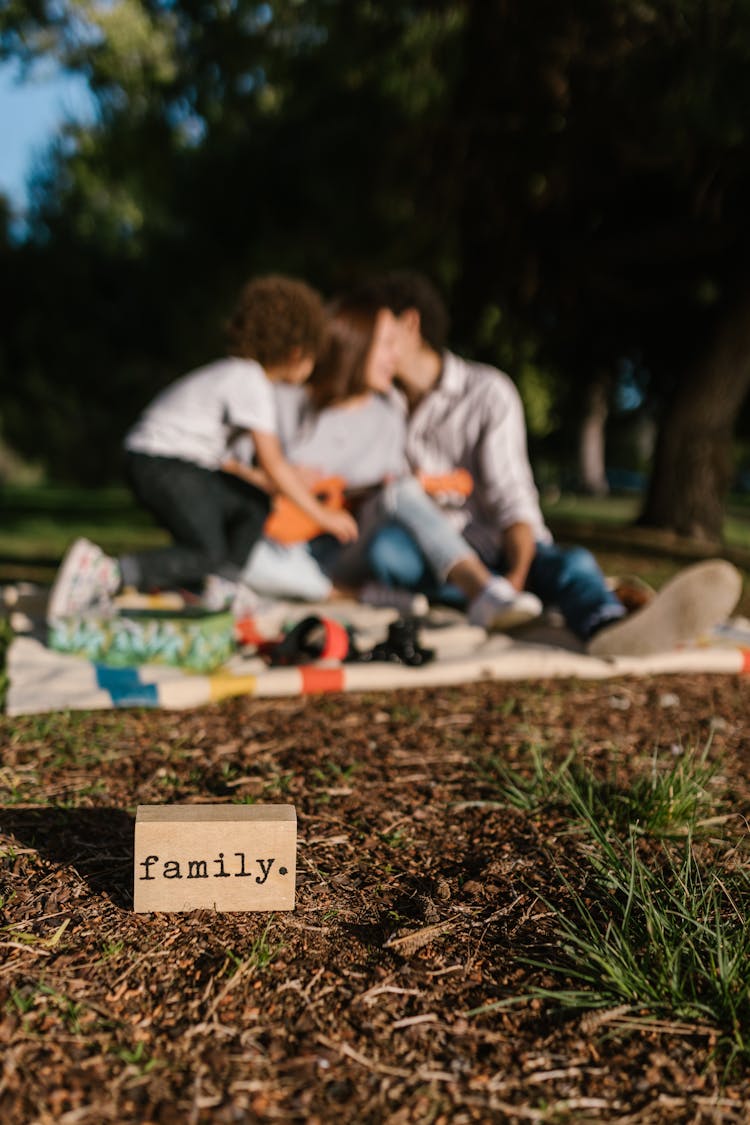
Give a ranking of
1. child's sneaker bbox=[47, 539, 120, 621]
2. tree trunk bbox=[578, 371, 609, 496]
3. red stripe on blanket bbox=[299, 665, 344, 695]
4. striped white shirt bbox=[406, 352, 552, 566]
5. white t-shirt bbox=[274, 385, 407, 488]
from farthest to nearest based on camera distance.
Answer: tree trunk bbox=[578, 371, 609, 496] < white t-shirt bbox=[274, 385, 407, 488] < striped white shirt bbox=[406, 352, 552, 566] < child's sneaker bbox=[47, 539, 120, 621] < red stripe on blanket bbox=[299, 665, 344, 695]

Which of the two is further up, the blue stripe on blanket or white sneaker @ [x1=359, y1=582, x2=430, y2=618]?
white sneaker @ [x1=359, y1=582, x2=430, y2=618]

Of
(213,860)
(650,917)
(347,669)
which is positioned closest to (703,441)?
(347,669)

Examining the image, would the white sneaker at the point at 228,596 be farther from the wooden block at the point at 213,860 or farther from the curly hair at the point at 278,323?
the wooden block at the point at 213,860

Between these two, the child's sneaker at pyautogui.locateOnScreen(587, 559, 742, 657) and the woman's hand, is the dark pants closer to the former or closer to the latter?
the woman's hand

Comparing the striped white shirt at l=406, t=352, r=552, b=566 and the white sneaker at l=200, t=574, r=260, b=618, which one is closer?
the white sneaker at l=200, t=574, r=260, b=618

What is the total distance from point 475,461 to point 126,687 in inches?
79.4

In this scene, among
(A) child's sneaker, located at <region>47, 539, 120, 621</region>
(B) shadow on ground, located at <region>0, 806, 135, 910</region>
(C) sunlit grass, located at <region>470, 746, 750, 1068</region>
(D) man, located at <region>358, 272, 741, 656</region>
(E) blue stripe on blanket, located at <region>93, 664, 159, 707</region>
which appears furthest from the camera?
(D) man, located at <region>358, 272, 741, 656</region>

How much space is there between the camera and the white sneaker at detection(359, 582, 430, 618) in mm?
3973

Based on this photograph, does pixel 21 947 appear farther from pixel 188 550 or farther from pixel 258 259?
pixel 258 259

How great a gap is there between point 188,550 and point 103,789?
2.09 meters

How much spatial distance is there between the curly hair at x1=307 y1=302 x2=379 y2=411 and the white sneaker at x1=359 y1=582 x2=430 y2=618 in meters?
0.85

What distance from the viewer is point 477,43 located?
7008mm

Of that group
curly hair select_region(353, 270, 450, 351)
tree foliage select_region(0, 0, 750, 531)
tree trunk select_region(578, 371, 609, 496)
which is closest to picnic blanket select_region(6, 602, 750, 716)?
curly hair select_region(353, 270, 450, 351)

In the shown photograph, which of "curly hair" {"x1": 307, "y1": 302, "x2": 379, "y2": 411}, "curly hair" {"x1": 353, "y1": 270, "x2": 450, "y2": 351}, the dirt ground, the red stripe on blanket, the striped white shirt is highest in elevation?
"curly hair" {"x1": 353, "y1": 270, "x2": 450, "y2": 351}
